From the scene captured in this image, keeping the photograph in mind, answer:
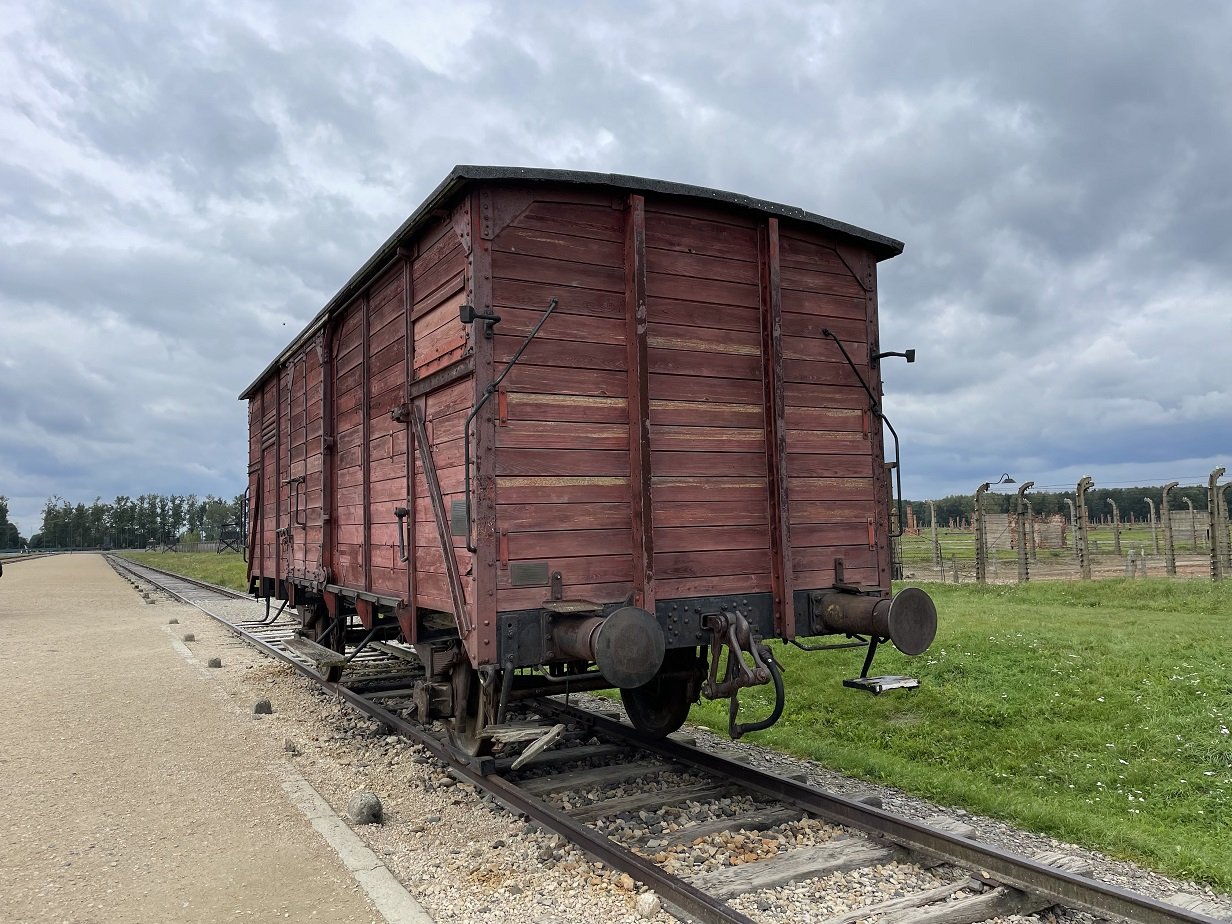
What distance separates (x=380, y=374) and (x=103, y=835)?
3.62m

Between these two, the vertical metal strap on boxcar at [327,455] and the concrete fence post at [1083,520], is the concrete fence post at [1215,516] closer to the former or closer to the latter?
the concrete fence post at [1083,520]

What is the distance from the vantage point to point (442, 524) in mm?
5273

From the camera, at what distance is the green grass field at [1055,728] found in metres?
5.46

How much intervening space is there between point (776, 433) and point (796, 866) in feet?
8.44

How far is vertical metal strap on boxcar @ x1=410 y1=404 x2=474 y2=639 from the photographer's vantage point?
4.95 m

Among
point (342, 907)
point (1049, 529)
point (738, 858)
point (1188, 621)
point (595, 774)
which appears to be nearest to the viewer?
point (342, 907)

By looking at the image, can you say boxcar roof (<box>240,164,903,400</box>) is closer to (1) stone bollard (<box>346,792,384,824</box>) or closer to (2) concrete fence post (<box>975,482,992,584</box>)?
(1) stone bollard (<box>346,792,384,824</box>)

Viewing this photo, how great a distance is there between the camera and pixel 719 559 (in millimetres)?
5434

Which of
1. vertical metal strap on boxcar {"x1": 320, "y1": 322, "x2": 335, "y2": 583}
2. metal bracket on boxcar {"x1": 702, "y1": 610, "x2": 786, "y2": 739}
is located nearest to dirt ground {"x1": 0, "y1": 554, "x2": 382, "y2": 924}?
vertical metal strap on boxcar {"x1": 320, "y1": 322, "x2": 335, "y2": 583}

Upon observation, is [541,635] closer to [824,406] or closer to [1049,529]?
[824,406]

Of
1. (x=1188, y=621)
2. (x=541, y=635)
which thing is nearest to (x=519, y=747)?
(x=541, y=635)

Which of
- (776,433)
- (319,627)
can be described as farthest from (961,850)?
(319,627)

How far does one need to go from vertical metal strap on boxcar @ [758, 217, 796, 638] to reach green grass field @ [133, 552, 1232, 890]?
72.7 inches

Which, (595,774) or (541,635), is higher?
(541,635)
